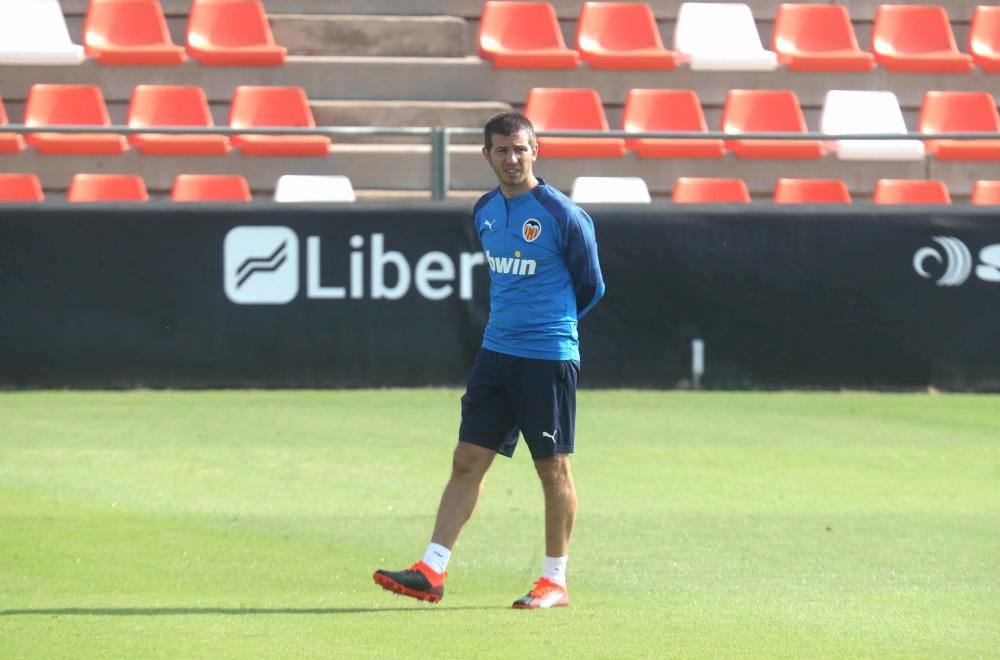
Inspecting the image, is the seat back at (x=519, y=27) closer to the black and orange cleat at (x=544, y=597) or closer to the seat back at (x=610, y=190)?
the seat back at (x=610, y=190)

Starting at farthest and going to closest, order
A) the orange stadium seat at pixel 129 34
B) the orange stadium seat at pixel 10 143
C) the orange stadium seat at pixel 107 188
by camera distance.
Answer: the orange stadium seat at pixel 129 34 < the orange stadium seat at pixel 10 143 < the orange stadium seat at pixel 107 188

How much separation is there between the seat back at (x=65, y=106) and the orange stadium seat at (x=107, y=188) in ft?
4.39

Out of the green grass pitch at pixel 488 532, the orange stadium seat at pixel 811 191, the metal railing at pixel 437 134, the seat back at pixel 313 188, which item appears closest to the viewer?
the green grass pitch at pixel 488 532

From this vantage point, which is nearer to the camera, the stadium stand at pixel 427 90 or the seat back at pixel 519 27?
the stadium stand at pixel 427 90

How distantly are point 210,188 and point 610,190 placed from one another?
353 centimetres

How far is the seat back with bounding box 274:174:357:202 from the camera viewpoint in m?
14.4

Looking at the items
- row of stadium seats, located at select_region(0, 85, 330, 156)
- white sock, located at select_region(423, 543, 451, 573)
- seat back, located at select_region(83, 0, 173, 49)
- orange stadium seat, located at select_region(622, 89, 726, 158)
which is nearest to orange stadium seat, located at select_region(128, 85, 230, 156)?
row of stadium seats, located at select_region(0, 85, 330, 156)

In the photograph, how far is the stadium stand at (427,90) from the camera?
1587cm

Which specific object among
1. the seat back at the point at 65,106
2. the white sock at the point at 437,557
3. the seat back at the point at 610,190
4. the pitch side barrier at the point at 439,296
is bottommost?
the pitch side barrier at the point at 439,296

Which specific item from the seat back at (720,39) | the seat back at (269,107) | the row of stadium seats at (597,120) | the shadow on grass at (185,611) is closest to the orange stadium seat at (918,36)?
the row of stadium seats at (597,120)

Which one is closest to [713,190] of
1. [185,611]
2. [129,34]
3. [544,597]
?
[129,34]

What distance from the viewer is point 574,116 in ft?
54.1

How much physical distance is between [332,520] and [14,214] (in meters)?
6.31

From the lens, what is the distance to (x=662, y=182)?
16375 mm
